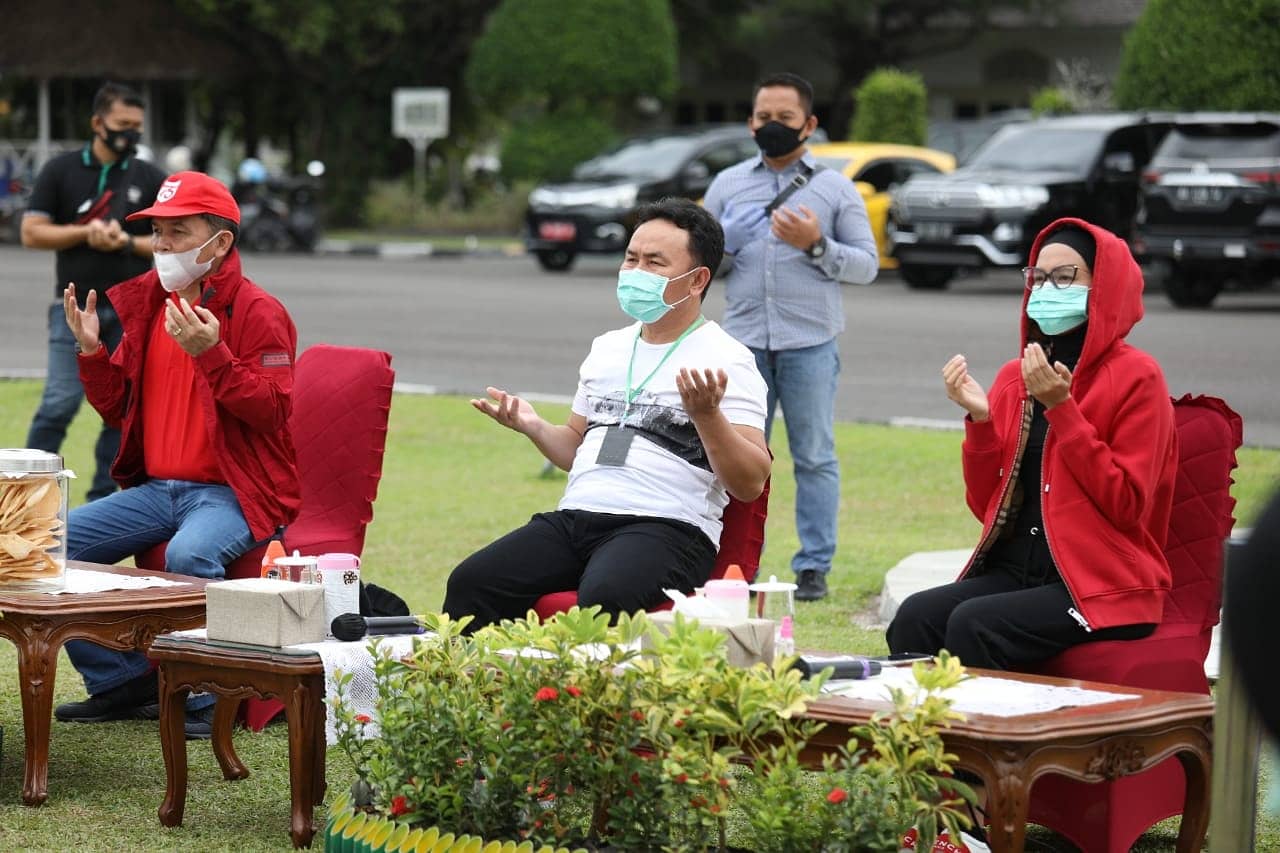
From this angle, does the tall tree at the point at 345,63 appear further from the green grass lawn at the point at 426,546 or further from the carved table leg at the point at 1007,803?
the carved table leg at the point at 1007,803

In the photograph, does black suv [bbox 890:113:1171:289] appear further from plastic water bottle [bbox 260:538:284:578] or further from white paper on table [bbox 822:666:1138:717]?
white paper on table [bbox 822:666:1138:717]

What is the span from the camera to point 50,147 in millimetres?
38250

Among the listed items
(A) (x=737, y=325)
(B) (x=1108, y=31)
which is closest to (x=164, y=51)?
(B) (x=1108, y=31)

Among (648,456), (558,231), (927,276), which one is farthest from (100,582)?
(558,231)

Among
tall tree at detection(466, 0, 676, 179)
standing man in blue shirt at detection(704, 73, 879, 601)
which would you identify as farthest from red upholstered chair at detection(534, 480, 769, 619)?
tall tree at detection(466, 0, 676, 179)

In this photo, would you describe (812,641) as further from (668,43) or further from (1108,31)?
(1108,31)

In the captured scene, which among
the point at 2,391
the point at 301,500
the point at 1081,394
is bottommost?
the point at 2,391

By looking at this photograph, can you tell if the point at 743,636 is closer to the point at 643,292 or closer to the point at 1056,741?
the point at 1056,741

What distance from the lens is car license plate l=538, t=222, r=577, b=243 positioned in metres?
26.3

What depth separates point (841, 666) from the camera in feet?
14.7

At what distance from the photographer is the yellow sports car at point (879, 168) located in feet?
80.5

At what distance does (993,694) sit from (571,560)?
163cm

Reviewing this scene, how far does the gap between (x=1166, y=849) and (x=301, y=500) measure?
115 inches

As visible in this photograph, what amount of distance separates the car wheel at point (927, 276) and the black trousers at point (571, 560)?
18.1 metres
